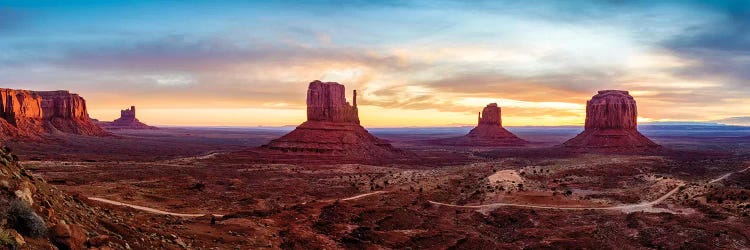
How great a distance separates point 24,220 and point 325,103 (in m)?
93.8

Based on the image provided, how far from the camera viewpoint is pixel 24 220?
11.5m

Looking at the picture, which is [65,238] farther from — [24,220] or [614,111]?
[614,111]

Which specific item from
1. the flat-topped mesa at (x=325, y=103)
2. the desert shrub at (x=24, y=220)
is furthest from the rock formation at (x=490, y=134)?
the desert shrub at (x=24, y=220)

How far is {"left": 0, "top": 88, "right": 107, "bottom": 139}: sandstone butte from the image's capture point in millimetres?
116312

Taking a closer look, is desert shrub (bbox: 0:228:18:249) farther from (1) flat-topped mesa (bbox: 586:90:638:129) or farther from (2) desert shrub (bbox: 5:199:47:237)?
(1) flat-topped mesa (bbox: 586:90:638:129)

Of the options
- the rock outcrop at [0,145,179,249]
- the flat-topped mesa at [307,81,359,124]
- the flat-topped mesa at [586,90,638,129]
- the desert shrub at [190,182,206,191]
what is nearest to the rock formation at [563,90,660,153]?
the flat-topped mesa at [586,90,638,129]

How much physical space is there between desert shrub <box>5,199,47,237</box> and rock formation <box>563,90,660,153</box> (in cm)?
12491

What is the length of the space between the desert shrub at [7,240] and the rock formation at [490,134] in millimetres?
157169

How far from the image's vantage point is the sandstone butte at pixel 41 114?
382 feet

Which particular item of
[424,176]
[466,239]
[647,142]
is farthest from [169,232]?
[647,142]

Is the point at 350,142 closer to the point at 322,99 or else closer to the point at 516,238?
the point at 322,99

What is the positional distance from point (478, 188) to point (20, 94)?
133287 millimetres

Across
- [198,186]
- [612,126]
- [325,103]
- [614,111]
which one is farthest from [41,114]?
[614,111]

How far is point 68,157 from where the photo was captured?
3204 inches
